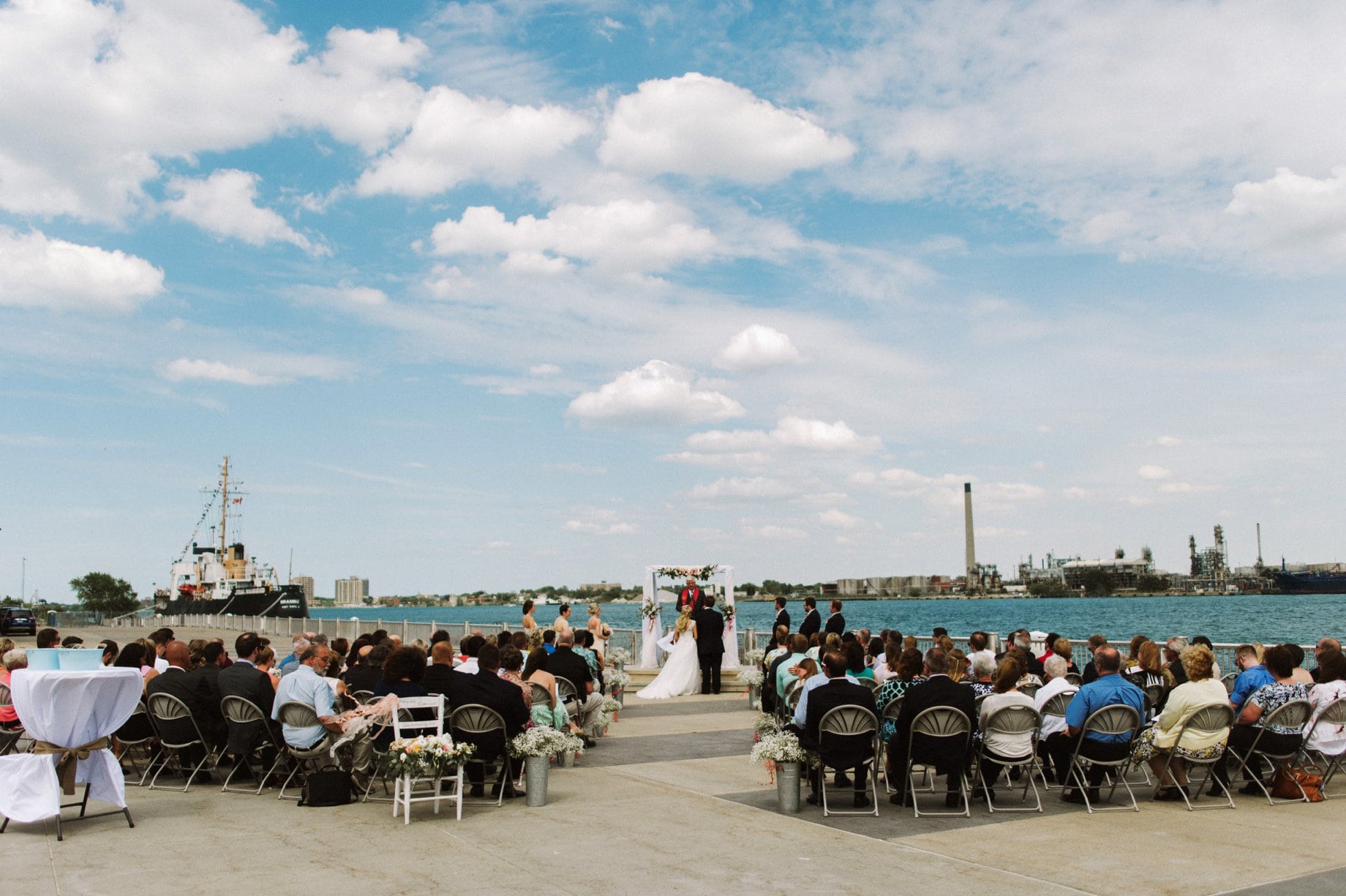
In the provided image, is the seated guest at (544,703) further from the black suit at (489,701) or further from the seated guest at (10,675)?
the seated guest at (10,675)

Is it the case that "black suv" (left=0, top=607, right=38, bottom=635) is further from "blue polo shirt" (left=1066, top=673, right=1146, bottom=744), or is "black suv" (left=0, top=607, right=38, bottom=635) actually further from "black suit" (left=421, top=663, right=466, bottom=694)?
"blue polo shirt" (left=1066, top=673, right=1146, bottom=744)

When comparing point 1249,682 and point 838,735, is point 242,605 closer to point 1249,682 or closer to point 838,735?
point 838,735

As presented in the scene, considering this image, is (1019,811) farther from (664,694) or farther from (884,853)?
(664,694)

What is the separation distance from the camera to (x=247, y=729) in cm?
918

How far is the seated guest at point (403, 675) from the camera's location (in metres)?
8.77

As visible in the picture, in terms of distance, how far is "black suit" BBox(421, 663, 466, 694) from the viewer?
923cm

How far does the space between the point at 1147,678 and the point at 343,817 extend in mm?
7389

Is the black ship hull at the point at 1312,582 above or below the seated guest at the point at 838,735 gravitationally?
below

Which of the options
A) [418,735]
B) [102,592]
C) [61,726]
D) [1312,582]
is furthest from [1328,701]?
[1312,582]

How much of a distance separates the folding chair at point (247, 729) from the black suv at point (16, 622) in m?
49.7

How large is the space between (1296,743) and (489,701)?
22.0 feet

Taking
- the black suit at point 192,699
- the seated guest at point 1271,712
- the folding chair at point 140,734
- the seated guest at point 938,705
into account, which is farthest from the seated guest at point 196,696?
the seated guest at point 1271,712

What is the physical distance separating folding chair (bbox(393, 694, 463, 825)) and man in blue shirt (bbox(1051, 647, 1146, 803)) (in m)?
5.02

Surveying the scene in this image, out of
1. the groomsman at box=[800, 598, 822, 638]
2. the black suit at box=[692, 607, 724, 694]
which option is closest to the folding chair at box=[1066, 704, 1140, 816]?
the groomsman at box=[800, 598, 822, 638]
